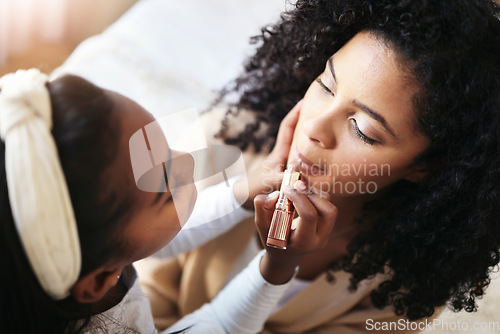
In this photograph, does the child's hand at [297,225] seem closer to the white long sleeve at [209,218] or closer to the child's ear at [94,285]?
the white long sleeve at [209,218]

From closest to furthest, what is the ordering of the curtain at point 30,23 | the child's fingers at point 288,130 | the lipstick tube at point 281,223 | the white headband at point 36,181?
1. the white headband at point 36,181
2. the lipstick tube at point 281,223
3. the child's fingers at point 288,130
4. the curtain at point 30,23

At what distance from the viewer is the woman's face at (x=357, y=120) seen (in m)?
0.47

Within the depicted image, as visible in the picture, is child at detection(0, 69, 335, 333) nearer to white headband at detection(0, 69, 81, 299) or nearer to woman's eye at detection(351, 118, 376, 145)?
white headband at detection(0, 69, 81, 299)

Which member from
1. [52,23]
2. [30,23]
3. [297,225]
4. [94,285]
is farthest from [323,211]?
[52,23]

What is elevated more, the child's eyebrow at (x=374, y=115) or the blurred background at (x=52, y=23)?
the child's eyebrow at (x=374, y=115)

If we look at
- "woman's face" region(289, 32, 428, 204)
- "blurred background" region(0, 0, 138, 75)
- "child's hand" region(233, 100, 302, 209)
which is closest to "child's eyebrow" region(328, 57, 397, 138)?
"woman's face" region(289, 32, 428, 204)

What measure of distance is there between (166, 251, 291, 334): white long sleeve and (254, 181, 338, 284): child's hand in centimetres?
2

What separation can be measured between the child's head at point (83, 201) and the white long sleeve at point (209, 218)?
8cm

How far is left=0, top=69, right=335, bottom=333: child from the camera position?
0.29 m

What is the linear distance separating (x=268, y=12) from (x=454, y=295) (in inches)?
32.8

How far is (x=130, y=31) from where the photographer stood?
0.97m

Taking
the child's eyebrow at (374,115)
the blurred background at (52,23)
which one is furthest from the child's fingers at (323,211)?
the blurred background at (52,23)

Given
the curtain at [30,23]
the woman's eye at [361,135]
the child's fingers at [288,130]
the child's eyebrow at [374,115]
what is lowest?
the curtain at [30,23]

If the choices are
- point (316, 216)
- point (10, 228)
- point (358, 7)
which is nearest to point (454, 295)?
point (316, 216)
